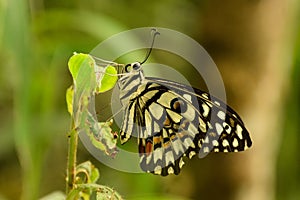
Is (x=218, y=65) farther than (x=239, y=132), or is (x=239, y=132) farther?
(x=218, y=65)

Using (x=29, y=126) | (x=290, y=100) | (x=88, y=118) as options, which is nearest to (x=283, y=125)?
(x=290, y=100)

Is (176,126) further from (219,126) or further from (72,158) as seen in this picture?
(72,158)

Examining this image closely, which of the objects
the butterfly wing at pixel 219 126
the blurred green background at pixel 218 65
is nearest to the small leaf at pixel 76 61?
the butterfly wing at pixel 219 126

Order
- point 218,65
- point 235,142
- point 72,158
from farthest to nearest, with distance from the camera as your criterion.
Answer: point 218,65, point 235,142, point 72,158

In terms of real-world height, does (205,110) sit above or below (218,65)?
below

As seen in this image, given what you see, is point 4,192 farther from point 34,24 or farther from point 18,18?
point 18,18

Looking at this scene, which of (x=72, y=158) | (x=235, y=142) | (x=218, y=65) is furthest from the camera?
(x=218, y=65)

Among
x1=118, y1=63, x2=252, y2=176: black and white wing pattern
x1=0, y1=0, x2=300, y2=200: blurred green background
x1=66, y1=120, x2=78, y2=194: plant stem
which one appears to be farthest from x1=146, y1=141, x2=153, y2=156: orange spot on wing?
x1=0, y1=0, x2=300, y2=200: blurred green background

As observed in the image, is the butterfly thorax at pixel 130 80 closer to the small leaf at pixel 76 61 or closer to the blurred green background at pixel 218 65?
the small leaf at pixel 76 61

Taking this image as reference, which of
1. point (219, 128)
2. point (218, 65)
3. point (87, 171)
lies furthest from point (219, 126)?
point (218, 65)
